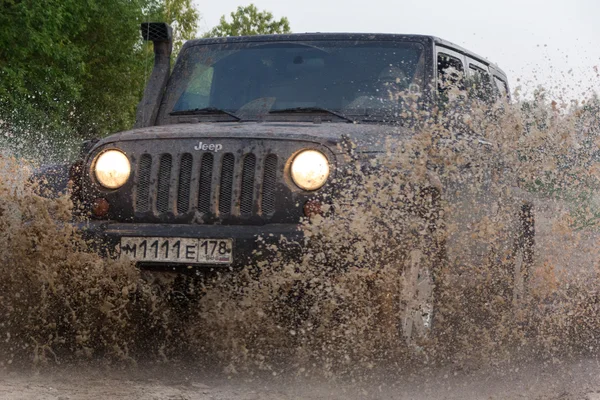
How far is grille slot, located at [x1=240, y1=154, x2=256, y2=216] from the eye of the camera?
17.2ft

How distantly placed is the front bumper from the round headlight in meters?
0.28

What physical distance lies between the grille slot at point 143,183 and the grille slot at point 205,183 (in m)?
0.31

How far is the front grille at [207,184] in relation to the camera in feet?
17.2

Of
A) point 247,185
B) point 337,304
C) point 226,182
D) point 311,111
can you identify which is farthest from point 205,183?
point 311,111

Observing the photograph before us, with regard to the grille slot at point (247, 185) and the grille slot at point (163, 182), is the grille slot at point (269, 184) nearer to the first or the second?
the grille slot at point (247, 185)

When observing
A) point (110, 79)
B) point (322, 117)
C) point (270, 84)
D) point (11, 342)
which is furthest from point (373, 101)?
point (110, 79)

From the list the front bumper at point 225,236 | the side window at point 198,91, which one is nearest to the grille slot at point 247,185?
the front bumper at point 225,236

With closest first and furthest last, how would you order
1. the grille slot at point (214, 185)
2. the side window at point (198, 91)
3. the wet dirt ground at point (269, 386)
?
the wet dirt ground at point (269, 386) < the grille slot at point (214, 185) < the side window at point (198, 91)

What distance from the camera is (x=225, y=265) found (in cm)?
512

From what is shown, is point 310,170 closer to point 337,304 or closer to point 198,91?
point 337,304

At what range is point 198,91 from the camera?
→ 22.5ft

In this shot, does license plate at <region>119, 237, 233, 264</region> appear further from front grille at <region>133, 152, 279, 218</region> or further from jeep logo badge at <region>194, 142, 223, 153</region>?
jeep logo badge at <region>194, 142, 223, 153</region>

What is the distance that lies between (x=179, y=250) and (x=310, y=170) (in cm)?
77

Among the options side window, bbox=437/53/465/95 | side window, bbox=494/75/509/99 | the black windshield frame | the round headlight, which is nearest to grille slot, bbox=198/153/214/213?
the round headlight
